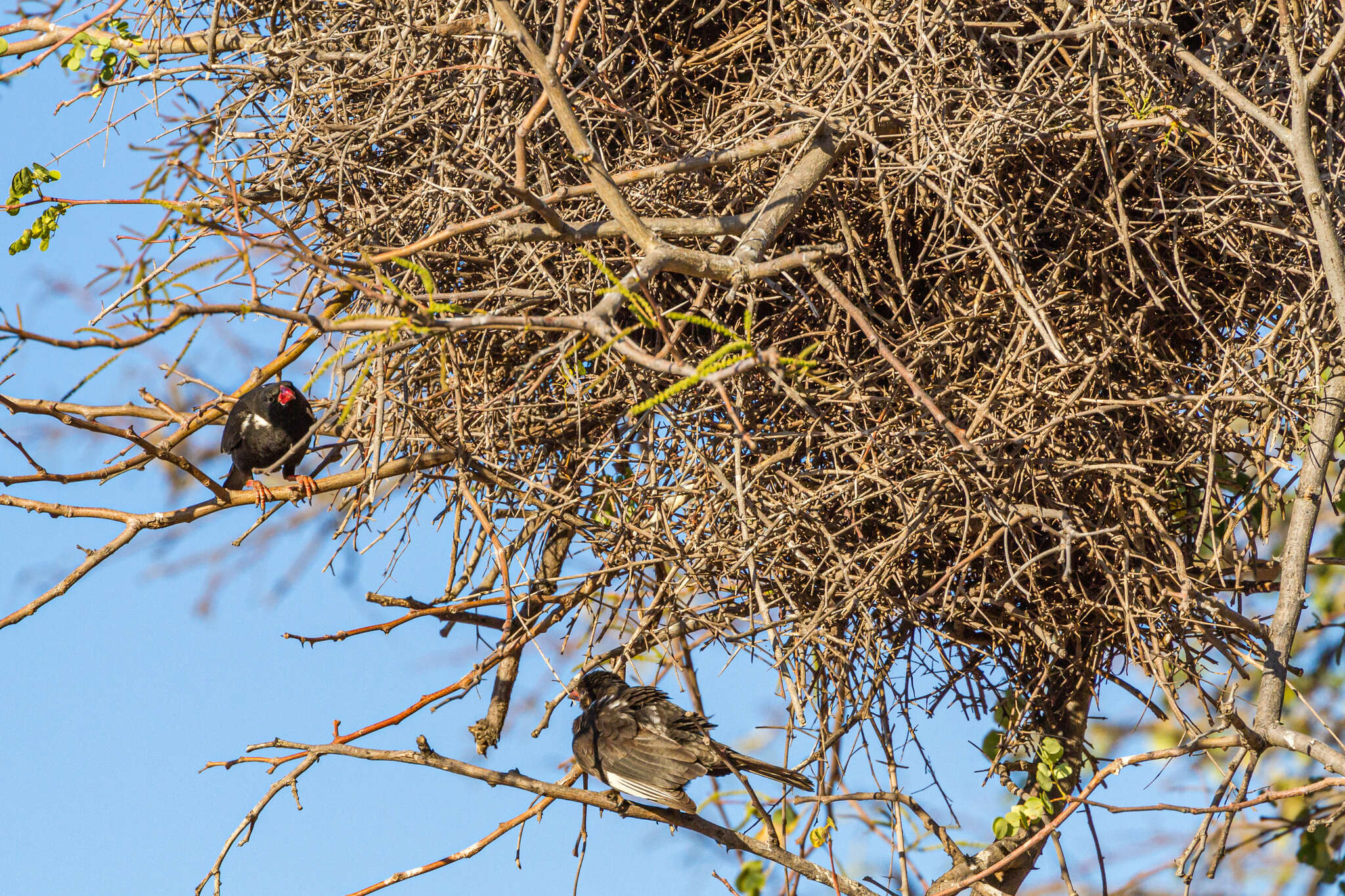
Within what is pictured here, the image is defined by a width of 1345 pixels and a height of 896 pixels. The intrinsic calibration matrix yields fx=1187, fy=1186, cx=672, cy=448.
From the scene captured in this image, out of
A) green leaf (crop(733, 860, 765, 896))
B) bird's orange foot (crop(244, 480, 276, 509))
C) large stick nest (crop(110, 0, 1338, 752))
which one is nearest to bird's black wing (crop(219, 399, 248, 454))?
bird's orange foot (crop(244, 480, 276, 509))

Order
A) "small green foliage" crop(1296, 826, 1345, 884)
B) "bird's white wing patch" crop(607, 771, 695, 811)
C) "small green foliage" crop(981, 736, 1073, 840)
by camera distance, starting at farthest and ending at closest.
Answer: "small green foliage" crop(1296, 826, 1345, 884)
"bird's white wing patch" crop(607, 771, 695, 811)
"small green foliage" crop(981, 736, 1073, 840)

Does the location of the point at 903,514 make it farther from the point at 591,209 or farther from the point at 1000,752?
the point at 591,209

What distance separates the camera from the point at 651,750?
100 inches

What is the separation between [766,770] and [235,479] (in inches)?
66.8

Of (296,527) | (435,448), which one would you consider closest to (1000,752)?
(435,448)

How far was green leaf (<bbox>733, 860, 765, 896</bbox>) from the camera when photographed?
2.69 meters

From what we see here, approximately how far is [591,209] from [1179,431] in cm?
120

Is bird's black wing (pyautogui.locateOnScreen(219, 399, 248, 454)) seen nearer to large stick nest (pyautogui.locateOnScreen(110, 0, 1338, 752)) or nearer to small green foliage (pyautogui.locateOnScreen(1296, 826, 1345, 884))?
large stick nest (pyautogui.locateOnScreen(110, 0, 1338, 752))

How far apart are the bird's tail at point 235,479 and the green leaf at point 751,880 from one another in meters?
1.66

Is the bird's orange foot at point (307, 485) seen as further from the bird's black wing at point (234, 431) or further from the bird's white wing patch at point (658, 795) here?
the bird's white wing patch at point (658, 795)

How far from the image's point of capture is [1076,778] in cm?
239

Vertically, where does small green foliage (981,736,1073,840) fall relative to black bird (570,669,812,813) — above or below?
→ below

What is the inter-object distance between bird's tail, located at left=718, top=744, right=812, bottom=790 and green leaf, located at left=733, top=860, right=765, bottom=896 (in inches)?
13.5

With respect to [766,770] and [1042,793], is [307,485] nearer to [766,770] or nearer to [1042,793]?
[766,770]
